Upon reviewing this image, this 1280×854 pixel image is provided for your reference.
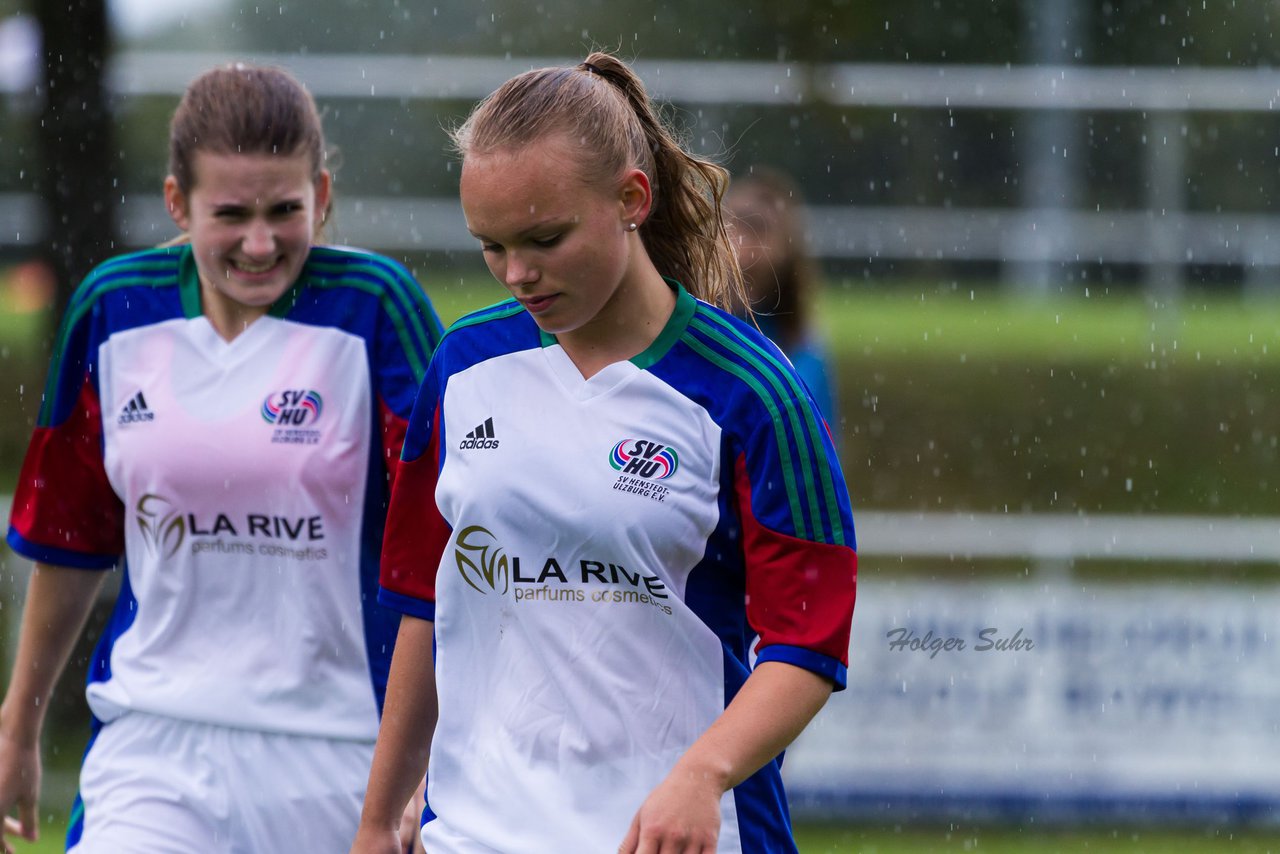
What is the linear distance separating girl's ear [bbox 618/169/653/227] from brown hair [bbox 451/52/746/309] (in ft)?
0.07

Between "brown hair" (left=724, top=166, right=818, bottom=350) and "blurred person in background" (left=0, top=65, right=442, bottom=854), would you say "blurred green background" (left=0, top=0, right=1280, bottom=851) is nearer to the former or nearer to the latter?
"brown hair" (left=724, top=166, right=818, bottom=350)

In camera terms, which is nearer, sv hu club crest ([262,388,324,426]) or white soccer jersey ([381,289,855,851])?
white soccer jersey ([381,289,855,851])

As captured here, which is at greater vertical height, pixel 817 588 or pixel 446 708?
pixel 817 588

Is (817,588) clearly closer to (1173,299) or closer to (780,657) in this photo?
(780,657)

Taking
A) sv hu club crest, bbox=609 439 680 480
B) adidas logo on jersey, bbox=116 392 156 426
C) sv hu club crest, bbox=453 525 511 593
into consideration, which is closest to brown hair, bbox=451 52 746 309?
sv hu club crest, bbox=609 439 680 480

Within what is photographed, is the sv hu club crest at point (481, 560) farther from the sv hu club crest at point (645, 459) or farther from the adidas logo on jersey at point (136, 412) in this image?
the adidas logo on jersey at point (136, 412)

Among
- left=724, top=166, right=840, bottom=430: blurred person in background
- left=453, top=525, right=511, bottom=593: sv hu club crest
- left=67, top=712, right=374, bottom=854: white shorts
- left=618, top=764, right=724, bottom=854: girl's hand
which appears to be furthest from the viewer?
left=724, top=166, right=840, bottom=430: blurred person in background

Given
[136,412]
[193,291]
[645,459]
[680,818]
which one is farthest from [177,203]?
[680,818]

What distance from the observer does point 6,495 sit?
1073 cm

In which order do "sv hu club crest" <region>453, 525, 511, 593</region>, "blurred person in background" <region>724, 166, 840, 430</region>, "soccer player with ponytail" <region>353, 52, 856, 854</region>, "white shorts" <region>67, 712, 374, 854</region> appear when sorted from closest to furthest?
"soccer player with ponytail" <region>353, 52, 856, 854</region>, "sv hu club crest" <region>453, 525, 511, 593</region>, "white shorts" <region>67, 712, 374, 854</region>, "blurred person in background" <region>724, 166, 840, 430</region>

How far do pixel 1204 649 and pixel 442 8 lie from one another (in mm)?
9438

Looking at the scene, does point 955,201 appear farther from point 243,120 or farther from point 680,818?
point 680,818

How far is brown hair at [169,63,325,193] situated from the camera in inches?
129

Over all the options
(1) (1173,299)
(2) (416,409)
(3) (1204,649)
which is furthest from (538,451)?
(1) (1173,299)
